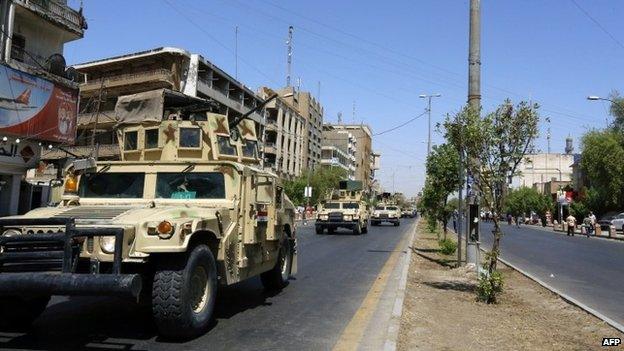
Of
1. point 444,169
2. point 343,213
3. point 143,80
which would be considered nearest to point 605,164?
point 343,213

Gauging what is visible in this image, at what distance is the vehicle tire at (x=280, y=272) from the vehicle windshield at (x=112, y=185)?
9.32 feet

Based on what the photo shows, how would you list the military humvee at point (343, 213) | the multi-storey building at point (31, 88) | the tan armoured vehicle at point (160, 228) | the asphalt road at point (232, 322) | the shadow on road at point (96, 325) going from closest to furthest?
the tan armoured vehicle at point (160, 228)
the shadow on road at point (96, 325)
the asphalt road at point (232, 322)
the multi-storey building at point (31, 88)
the military humvee at point (343, 213)

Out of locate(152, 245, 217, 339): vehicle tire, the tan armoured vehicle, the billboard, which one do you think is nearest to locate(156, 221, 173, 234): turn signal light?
the tan armoured vehicle

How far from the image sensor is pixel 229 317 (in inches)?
295

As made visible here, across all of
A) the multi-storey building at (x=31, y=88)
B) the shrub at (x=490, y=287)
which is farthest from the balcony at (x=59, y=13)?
the shrub at (x=490, y=287)

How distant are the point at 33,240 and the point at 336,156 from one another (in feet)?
380

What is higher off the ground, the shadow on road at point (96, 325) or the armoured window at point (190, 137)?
the armoured window at point (190, 137)

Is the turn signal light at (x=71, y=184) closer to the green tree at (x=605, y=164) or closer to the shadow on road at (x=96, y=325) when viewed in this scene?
the shadow on road at (x=96, y=325)

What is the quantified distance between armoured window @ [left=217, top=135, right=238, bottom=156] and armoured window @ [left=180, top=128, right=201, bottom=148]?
30cm

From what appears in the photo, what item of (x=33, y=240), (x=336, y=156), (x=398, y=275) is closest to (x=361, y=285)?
(x=398, y=275)

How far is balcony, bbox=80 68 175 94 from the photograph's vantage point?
51.7 meters

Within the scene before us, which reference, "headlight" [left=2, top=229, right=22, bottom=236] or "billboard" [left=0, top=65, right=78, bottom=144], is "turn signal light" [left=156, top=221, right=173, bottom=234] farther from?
"billboard" [left=0, top=65, right=78, bottom=144]

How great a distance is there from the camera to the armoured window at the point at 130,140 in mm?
8656

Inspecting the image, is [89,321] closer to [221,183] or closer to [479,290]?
[221,183]
